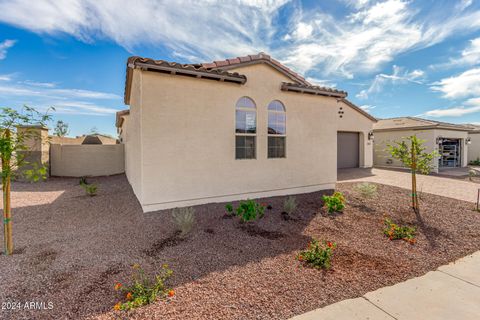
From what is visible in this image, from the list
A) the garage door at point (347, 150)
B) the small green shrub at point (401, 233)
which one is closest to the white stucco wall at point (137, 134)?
the small green shrub at point (401, 233)

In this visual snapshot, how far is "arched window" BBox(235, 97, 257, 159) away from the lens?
23.9 ft

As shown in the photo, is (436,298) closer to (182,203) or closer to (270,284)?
(270,284)

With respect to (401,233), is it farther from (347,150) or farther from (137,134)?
(347,150)

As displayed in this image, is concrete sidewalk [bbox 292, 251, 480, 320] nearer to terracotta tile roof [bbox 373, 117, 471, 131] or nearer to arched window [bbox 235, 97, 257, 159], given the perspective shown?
arched window [bbox 235, 97, 257, 159]

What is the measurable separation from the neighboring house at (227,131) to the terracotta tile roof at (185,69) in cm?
3

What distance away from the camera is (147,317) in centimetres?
254

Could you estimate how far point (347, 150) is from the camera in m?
16.2

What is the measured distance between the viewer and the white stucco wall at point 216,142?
5992 millimetres

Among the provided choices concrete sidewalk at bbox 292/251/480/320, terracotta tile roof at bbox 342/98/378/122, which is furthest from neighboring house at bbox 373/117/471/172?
concrete sidewalk at bbox 292/251/480/320

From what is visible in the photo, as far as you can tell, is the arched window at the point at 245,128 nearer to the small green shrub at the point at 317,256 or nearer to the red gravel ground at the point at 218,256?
→ the red gravel ground at the point at 218,256

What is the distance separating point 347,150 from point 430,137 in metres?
6.86

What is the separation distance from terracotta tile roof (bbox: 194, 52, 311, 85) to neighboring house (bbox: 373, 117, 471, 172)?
45.1ft

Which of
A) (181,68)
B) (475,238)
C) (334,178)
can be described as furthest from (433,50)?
(181,68)

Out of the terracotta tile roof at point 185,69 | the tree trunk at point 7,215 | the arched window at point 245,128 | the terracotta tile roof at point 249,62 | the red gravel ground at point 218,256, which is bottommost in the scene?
the red gravel ground at point 218,256
